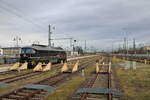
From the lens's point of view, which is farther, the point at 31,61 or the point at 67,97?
the point at 31,61

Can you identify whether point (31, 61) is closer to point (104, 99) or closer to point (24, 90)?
point (24, 90)

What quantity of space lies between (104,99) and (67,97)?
2.00 m

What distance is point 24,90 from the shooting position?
1078 centimetres

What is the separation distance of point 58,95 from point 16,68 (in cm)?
1556

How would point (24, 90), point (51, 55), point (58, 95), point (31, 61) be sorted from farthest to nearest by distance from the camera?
1. point (51, 55)
2. point (31, 61)
3. point (24, 90)
4. point (58, 95)

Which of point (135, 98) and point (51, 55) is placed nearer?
point (135, 98)

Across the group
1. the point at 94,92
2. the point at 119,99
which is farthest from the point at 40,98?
the point at 119,99

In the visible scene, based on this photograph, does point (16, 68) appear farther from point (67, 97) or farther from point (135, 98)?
point (135, 98)

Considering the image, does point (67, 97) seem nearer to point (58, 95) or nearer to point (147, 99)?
point (58, 95)

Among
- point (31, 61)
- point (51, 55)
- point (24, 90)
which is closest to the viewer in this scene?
point (24, 90)

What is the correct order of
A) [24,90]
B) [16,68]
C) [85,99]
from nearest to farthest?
[85,99]
[24,90]
[16,68]

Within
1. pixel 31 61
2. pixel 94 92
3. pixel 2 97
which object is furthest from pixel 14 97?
pixel 31 61

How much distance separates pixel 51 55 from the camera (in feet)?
105

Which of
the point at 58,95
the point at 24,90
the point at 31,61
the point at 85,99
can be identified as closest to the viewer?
the point at 85,99
